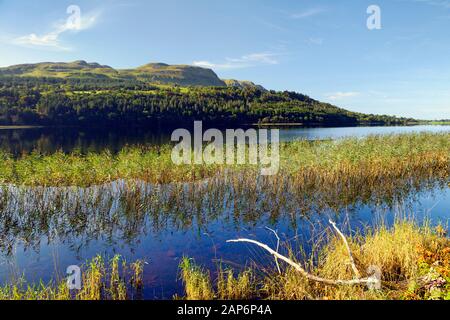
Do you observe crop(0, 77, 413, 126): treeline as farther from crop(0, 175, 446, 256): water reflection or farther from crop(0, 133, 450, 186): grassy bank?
crop(0, 175, 446, 256): water reflection

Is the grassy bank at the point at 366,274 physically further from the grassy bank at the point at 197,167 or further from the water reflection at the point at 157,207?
the grassy bank at the point at 197,167

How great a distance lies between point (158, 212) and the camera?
14469 millimetres

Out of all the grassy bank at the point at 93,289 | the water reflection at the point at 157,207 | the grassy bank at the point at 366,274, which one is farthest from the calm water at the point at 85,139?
the grassy bank at the point at 366,274

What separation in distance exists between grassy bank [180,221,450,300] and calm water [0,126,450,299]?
1295 millimetres

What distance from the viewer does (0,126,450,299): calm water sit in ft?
32.1

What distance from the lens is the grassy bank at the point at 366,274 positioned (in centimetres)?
652

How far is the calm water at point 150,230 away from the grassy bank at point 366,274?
129 centimetres

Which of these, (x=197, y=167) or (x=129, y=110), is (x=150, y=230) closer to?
(x=197, y=167)

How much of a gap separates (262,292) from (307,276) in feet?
4.60

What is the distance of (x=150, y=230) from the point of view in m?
12.7

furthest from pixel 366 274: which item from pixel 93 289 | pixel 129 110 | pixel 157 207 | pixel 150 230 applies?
pixel 129 110
